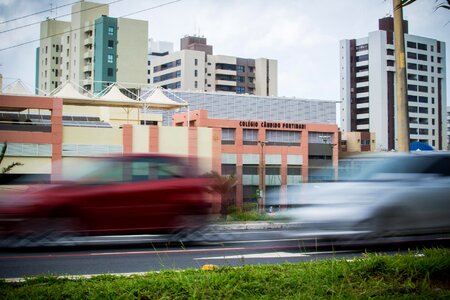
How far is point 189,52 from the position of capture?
10181 cm

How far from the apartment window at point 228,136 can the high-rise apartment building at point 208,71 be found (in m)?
32.4

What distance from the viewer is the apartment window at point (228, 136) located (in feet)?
232

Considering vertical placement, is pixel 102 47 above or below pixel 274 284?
above

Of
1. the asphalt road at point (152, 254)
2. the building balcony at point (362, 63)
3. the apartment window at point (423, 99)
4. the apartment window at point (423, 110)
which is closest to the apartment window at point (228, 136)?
the apartment window at point (423, 99)

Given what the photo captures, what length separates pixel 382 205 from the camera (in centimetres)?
805

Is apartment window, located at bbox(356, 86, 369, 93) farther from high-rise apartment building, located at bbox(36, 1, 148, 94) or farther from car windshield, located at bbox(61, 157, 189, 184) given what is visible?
car windshield, located at bbox(61, 157, 189, 184)

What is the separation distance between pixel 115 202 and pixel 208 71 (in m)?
98.4

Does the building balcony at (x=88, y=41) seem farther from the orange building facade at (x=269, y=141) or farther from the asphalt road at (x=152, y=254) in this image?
the asphalt road at (x=152, y=254)

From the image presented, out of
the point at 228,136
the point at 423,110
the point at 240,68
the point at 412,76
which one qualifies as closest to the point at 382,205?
the point at 228,136

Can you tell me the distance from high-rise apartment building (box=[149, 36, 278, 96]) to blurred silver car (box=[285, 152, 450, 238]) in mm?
94328

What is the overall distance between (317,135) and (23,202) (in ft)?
230

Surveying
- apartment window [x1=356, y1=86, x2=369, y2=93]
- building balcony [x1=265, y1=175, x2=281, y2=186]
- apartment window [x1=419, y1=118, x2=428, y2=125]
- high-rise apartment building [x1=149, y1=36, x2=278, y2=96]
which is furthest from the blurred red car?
apartment window [x1=356, y1=86, x2=369, y2=93]

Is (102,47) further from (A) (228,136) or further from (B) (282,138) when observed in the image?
(B) (282,138)

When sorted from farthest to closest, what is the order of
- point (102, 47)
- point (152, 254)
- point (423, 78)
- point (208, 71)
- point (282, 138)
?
point (208, 71) → point (423, 78) → point (102, 47) → point (282, 138) → point (152, 254)
